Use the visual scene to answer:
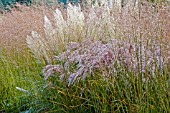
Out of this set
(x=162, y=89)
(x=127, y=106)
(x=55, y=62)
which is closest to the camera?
(x=162, y=89)

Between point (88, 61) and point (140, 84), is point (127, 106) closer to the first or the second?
point (140, 84)

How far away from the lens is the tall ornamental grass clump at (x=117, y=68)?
2068mm

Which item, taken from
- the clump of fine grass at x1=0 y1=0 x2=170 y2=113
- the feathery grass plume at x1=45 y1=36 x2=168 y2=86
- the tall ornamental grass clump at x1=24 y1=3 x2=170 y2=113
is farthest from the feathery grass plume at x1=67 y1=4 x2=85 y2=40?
the feathery grass plume at x1=45 y1=36 x2=168 y2=86

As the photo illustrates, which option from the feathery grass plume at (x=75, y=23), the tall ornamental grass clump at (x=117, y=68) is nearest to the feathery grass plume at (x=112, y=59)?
the tall ornamental grass clump at (x=117, y=68)

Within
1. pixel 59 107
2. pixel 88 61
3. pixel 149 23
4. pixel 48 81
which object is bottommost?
pixel 59 107

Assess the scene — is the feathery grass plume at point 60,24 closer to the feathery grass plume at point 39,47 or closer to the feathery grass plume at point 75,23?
the feathery grass plume at point 75,23

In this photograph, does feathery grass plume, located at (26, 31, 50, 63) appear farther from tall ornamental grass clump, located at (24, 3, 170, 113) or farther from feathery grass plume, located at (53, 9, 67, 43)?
feathery grass plume, located at (53, 9, 67, 43)

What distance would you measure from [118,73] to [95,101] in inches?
11.1

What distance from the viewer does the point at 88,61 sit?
2.43m

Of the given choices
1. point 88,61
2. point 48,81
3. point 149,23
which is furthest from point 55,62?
point 149,23

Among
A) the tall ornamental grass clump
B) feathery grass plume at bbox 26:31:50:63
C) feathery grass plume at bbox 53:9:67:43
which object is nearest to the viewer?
the tall ornamental grass clump

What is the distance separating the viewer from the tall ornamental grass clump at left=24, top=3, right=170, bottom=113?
207 cm

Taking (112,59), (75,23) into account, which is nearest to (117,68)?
(112,59)

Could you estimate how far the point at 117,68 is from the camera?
7.71 ft
